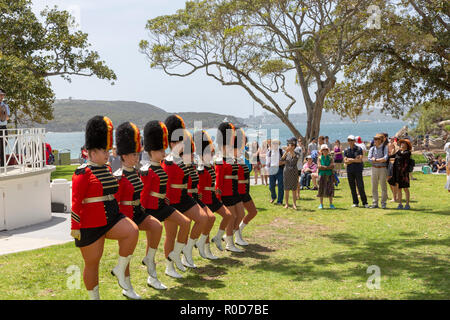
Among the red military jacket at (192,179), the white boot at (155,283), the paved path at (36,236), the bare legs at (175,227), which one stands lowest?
the paved path at (36,236)

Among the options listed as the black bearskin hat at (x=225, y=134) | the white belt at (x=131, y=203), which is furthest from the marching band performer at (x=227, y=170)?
the white belt at (x=131, y=203)

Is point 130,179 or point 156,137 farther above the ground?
point 156,137

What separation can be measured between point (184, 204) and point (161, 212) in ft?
2.07

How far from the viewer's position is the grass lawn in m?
6.90

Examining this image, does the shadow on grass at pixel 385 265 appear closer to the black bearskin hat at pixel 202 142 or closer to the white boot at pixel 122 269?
the black bearskin hat at pixel 202 142

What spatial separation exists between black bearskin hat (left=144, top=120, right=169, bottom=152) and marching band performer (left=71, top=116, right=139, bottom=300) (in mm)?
1265

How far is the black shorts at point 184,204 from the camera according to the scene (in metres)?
7.75

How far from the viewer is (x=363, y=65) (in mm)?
21562

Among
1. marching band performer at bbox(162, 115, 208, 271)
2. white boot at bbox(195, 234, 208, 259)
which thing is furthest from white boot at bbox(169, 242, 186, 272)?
white boot at bbox(195, 234, 208, 259)

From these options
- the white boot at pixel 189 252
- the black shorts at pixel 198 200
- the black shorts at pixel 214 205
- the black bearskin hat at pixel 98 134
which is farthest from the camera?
the black shorts at pixel 214 205

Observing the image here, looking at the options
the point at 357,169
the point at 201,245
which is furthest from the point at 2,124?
the point at 357,169

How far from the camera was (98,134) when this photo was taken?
5.86 meters

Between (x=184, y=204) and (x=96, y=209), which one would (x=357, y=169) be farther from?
(x=96, y=209)
